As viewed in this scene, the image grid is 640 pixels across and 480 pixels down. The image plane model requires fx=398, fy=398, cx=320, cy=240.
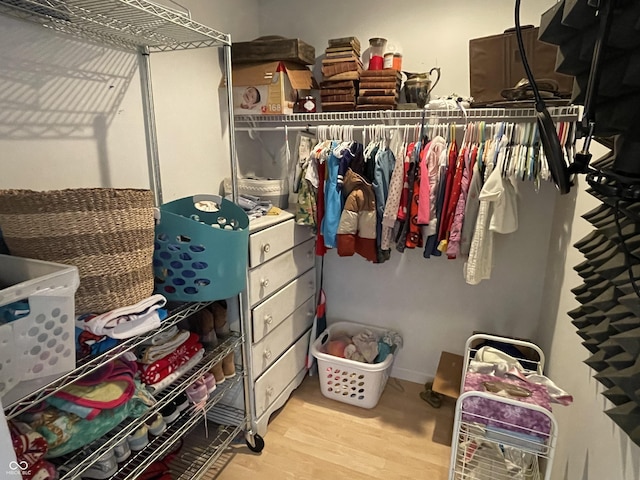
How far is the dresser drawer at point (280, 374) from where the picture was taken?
1.88 metres

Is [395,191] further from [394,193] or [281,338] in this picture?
[281,338]

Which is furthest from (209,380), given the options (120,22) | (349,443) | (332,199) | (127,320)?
(120,22)

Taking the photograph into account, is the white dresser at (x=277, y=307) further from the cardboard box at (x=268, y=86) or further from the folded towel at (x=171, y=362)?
the cardboard box at (x=268, y=86)

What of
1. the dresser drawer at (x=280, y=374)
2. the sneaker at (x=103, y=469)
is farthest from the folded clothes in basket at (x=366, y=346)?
the sneaker at (x=103, y=469)

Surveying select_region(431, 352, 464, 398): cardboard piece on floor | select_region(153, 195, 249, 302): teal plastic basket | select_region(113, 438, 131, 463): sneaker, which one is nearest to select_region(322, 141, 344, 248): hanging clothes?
select_region(153, 195, 249, 302): teal plastic basket

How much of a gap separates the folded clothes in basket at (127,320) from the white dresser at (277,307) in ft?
1.71

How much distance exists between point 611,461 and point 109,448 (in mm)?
1310

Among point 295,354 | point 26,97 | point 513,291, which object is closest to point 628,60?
point 26,97

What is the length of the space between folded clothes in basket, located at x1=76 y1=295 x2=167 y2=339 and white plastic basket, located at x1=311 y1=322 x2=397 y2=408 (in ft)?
3.77

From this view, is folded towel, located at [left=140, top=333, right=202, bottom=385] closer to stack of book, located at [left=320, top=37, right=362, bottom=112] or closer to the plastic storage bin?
the plastic storage bin

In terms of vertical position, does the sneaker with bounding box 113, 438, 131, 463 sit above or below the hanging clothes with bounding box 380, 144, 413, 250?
below

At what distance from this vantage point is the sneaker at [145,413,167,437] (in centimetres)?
140

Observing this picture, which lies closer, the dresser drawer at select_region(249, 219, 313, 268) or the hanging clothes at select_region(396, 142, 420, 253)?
the dresser drawer at select_region(249, 219, 313, 268)

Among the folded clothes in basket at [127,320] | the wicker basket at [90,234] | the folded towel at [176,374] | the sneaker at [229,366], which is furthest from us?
the sneaker at [229,366]
